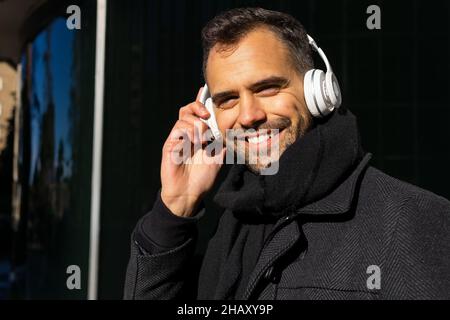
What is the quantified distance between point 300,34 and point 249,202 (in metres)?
0.68

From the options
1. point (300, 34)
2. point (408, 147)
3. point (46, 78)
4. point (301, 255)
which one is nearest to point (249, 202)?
point (301, 255)

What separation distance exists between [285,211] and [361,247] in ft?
0.94

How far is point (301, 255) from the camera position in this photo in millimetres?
1700

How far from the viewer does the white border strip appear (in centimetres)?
330

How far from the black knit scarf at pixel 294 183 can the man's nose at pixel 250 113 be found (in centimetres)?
16

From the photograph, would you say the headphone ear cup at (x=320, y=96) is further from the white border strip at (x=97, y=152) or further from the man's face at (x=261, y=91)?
the white border strip at (x=97, y=152)

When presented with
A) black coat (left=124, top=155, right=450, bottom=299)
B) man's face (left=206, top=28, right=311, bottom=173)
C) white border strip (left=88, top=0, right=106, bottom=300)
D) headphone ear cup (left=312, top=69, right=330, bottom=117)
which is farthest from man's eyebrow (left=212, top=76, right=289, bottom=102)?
white border strip (left=88, top=0, right=106, bottom=300)

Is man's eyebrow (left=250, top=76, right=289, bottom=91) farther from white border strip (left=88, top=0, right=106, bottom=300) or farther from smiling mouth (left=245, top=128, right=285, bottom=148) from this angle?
white border strip (left=88, top=0, right=106, bottom=300)

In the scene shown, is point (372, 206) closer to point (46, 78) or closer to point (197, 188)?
point (197, 188)

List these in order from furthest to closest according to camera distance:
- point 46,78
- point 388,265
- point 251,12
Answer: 1. point 46,78
2. point 251,12
3. point 388,265

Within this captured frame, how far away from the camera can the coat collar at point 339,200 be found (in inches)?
65.1

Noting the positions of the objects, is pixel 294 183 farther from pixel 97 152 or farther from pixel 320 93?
pixel 97 152

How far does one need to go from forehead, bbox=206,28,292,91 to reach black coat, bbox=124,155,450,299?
46 cm

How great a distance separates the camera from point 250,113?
184 cm
